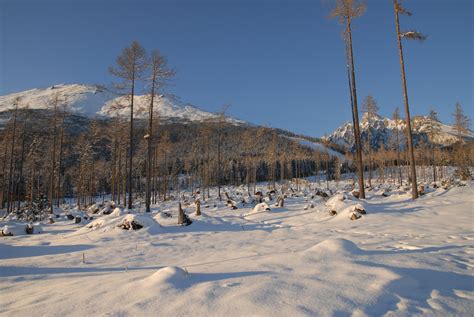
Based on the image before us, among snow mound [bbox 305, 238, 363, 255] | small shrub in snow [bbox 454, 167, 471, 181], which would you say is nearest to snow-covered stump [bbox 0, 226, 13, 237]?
snow mound [bbox 305, 238, 363, 255]

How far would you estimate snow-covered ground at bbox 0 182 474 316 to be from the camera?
2.92 metres

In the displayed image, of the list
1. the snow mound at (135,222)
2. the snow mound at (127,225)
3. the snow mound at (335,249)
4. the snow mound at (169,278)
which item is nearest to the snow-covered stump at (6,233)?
the snow mound at (127,225)

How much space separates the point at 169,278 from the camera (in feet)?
11.5

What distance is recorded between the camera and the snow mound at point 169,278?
3.43m

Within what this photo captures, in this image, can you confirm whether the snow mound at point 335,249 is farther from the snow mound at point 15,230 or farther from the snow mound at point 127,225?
the snow mound at point 15,230

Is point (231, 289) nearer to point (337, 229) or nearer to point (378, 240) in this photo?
point (378, 240)

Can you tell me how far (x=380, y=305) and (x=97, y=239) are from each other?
27.9 feet

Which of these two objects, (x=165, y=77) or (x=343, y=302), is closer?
(x=343, y=302)

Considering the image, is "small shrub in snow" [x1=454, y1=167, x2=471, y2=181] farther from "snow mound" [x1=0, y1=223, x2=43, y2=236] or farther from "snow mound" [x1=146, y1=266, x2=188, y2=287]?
"snow mound" [x1=0, y1=223, x2=43, y2=236]

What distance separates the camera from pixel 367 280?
3.57 m

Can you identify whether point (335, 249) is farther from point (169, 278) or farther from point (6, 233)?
point (6, 233)

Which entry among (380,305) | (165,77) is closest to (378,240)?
(380,305)

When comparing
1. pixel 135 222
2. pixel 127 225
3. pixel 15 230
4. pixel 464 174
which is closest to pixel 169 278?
pixel 135 222

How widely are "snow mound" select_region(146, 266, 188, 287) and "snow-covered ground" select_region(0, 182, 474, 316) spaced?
1 cm
